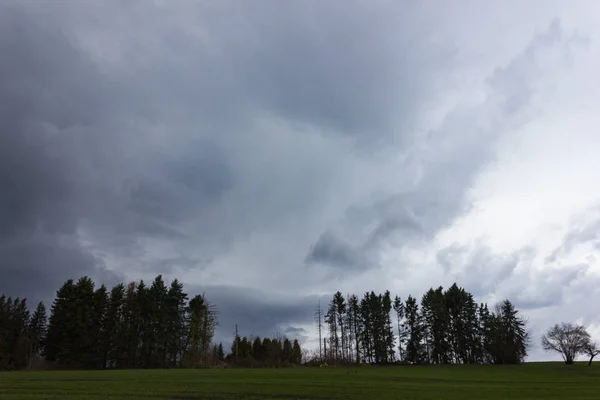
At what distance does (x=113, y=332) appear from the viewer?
106 metres

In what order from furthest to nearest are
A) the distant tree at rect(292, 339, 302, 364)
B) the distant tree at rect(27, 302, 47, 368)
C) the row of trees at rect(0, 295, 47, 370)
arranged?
the distant tree at rect(292, 339, 302, 364)
the distant tree at rect(27, 302, 47, 368)
the row of trees at rect(0, 295, 47, 370)

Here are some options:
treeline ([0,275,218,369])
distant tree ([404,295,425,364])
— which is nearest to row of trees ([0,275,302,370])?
treeline ([0,275,218,369])

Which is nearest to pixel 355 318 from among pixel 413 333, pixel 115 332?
pixel 413 333

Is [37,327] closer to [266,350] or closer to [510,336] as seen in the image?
[266,350]

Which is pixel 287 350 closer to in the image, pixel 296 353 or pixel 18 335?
pixel 296 353

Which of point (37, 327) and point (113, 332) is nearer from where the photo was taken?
point (113, 332)

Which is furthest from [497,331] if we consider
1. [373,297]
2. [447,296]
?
[373,297]

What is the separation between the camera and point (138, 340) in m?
108

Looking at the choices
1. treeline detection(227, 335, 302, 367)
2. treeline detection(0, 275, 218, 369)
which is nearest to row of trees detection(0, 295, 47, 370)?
treeline detection(0, 275, 218, 369)

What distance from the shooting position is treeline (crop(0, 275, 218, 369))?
331 feet

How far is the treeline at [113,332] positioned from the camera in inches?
3976

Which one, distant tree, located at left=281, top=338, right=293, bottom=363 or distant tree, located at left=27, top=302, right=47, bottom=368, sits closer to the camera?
distant tree, located at left=27, top=302, right=47, bottom=368

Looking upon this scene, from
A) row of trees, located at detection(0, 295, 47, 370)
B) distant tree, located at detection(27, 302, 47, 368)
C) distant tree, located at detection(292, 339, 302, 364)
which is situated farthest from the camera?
distant tree, located at detection(292, 339, 302, 364)

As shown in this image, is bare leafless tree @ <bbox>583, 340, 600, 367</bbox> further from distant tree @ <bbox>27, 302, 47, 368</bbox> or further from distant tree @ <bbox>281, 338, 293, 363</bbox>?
distant tree @ <bbox>27, 302, 47, 368</bbox>
